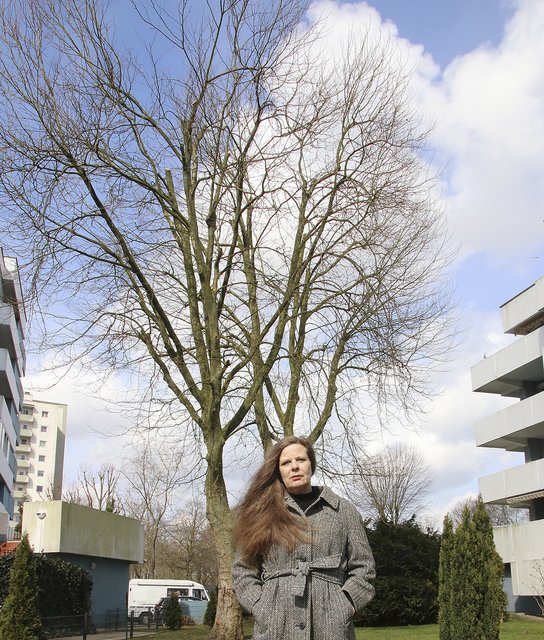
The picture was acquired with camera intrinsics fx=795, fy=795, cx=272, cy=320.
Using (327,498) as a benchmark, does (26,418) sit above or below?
above

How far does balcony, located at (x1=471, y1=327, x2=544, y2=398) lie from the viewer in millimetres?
34812

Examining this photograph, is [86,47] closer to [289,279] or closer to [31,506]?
[289,279]

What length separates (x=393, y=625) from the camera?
2361cm

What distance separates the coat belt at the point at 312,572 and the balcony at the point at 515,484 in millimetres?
31928

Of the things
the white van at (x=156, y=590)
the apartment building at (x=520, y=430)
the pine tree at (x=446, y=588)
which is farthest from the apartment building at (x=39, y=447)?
the pine tree at (x=446, y=588)

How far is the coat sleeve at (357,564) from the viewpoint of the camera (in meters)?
3.99

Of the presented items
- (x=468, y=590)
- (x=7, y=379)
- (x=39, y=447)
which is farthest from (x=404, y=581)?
(x=39, y=447)

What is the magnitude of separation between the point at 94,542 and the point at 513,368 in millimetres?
19791

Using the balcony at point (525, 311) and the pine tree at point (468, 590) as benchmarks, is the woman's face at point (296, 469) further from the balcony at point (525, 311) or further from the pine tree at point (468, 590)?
the balcony at point (525, 311)

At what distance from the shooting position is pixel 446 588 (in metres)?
13.4

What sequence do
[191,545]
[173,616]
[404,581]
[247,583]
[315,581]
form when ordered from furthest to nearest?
[191,545]
[173,616]
[404,581]
[247,583]
[315,581]

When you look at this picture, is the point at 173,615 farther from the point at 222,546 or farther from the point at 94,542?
the point at 222,546

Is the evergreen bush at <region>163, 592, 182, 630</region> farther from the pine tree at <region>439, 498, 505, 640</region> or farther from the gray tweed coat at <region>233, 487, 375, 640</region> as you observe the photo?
the gray tweed coat at <region>233, 487, 375, 640</region>

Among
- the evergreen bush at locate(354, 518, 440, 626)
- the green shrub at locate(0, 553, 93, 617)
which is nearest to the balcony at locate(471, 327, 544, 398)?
the evergreen bush at locate(354, 518, 440, 626)
